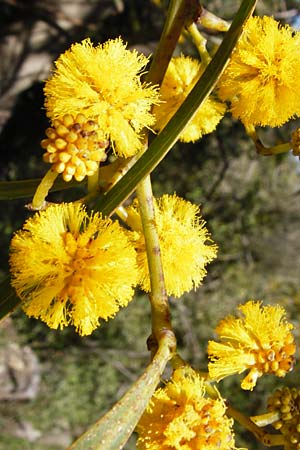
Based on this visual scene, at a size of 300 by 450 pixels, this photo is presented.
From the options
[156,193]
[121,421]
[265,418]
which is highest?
[156,193]

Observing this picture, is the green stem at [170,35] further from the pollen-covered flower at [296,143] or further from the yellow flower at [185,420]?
the yellow flower at [185,420]

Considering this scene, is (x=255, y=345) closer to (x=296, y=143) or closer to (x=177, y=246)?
(x=177, y=246)

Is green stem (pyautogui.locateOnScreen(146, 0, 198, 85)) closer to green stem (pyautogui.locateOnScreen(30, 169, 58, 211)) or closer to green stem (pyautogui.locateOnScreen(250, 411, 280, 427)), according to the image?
green stem (pyautogui.locateOnScreen(30, 169, 58, 211))

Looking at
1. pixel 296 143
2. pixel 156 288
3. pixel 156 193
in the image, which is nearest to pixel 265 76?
pixel 296 143

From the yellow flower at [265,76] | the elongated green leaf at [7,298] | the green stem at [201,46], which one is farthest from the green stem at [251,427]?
the green stem at [201,46]

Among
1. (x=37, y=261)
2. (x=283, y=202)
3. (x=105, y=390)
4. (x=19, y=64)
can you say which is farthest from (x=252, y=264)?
(x=37, y=261)
